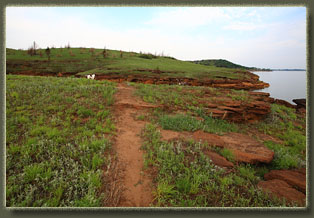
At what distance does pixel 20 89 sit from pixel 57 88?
200 cm

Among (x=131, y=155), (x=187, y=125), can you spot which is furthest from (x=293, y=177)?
(x=131, y=155)

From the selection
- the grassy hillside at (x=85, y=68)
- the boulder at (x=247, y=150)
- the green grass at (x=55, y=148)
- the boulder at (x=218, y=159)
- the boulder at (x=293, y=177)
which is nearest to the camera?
the green grass at (x=55, y=148)

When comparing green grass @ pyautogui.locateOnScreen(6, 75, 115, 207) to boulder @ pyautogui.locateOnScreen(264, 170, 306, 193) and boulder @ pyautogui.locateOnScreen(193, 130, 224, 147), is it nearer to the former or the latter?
boulder @ pyautogui.locateOnScreen(193, 130, 224, 147)

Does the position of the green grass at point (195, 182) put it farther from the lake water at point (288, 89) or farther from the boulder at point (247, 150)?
the lake water at point (288, 89)

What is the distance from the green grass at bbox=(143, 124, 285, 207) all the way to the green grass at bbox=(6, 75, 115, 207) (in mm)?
1519

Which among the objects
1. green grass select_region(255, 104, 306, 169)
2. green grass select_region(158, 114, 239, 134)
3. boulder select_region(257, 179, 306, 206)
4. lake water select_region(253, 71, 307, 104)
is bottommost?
boulder select_region(257, 179, 306, 206)

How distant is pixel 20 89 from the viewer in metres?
9.43

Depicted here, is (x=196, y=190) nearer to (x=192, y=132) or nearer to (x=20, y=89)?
(x=192, y=132)

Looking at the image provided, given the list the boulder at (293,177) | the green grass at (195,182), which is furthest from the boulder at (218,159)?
the boulder at (293,177)

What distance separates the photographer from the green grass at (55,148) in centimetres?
324

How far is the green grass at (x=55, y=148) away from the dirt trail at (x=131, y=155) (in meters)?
0.51

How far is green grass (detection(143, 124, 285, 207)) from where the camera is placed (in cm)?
353

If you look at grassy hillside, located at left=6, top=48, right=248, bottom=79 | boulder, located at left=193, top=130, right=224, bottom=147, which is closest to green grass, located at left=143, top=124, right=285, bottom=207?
boulder, located at left=193, top=130, right=224, bottom=147

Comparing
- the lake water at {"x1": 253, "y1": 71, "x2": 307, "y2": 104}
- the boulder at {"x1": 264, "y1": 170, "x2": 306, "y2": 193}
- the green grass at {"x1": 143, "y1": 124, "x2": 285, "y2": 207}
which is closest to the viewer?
the green grass at {"x1": 143, "y1": 124, "x2": 285, "y2": 207}
